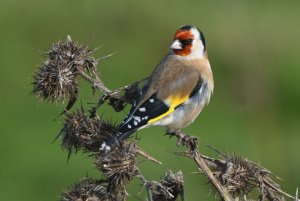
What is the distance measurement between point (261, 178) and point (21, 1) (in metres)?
7.73

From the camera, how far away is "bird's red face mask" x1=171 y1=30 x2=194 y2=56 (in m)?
6.53

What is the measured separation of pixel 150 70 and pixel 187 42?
16.3 feet

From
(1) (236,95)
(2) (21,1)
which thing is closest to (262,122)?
(1) (236,95)

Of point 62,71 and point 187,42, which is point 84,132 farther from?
point 187,42

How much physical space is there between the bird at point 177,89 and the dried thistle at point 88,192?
0.67 meters

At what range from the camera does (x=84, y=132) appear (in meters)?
5.30

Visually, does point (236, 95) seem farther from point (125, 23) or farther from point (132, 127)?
point (132, 127)

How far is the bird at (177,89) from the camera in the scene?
19.7 ft

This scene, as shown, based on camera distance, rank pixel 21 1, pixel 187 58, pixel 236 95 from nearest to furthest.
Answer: pixel 187 58 → pixel 236 95 → pixel 21 1

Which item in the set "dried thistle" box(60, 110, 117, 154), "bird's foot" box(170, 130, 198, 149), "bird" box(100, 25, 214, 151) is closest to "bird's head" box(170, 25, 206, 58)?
"bird" box(100, 25, 214, 151)

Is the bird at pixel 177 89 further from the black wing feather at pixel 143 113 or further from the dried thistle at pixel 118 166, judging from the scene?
the dried thistle at pixel 118 166

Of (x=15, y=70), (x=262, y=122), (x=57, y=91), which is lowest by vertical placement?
(x=262, y=122)

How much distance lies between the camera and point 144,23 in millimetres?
12211

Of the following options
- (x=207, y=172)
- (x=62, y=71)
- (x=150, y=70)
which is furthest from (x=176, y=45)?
(x=150, y=70)
